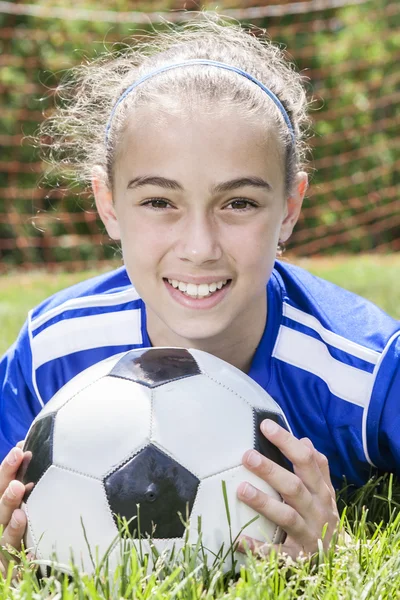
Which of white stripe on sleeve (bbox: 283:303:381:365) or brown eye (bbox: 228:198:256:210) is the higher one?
brown eye (bbox: 228:198:256:210)

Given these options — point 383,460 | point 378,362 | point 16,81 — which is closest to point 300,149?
point 378,362

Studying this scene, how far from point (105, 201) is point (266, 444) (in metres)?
1.01

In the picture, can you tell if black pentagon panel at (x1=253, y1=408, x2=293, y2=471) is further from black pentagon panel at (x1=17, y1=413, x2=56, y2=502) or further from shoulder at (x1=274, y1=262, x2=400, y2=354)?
shoulder at (x1=274, y1=262, x2=400, y2=354)

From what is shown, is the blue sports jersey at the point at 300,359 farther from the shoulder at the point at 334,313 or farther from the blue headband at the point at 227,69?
the blue headband at the point at 227,69

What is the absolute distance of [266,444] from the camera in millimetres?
1928

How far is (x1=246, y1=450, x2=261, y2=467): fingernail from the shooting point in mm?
1840

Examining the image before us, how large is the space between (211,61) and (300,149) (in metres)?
0.40

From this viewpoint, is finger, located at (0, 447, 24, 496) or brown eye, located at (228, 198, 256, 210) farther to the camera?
brown eye, located at (228, 198, 256, 210)

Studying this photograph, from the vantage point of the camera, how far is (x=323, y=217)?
8672 mm

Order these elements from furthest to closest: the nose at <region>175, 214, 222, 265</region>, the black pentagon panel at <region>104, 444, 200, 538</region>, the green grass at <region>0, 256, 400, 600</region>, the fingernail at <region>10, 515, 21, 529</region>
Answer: the nose at <region>175, 214, 222, 265</region>
the fingernail at <region>10, 515, 21, 529</region>
the black pentagon panel at <region>104, 444, 200, 538</region>
the green grass at <region>0, 256, 400, 600</region>

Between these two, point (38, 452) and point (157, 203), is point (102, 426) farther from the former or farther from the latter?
point (157, 203)

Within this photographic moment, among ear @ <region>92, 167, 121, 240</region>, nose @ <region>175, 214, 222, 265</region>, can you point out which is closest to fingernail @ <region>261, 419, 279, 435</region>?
nose @ <region>175, 214, 222, 265</region>

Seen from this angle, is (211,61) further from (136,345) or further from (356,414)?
(356,414)

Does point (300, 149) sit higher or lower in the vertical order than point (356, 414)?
higher
